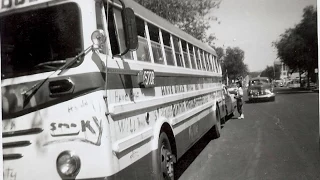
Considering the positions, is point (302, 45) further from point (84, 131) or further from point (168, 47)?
point (84, 131)

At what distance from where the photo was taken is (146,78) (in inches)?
156

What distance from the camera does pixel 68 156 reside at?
2746 millimetres

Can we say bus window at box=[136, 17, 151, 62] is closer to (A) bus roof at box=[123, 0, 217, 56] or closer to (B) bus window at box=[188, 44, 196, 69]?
(A) bus roof at box=[123, 0, 217, 56]

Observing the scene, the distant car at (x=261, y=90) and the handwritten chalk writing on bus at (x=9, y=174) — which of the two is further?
the distant car at (x=261, y=90)

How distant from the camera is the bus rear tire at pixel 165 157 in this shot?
4168mm

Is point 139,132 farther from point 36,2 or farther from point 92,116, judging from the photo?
point 36,2

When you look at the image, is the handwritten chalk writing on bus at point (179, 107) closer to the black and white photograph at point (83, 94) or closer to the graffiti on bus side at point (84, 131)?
the black and white photograph at point (83, 94)

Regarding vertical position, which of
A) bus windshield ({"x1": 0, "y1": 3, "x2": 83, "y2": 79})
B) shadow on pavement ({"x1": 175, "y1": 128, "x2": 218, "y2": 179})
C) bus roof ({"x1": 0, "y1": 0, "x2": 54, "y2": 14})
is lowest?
shadow on pavement ({"x1": 175, "y1": 128, "x2": 218, "y2": 179})

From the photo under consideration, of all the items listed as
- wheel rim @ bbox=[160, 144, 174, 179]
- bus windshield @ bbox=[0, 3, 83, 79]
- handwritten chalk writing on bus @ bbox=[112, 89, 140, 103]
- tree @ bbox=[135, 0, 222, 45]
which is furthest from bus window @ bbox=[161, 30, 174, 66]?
tree @ bbox=[135, 0, 222, 45]

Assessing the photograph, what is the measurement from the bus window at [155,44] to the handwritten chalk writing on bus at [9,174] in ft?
7.97

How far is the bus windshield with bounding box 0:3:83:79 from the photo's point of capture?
300cm

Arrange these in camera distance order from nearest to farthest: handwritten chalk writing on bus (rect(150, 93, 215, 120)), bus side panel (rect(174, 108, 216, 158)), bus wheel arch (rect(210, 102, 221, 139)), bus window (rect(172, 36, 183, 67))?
handwritten chalk writing on bus (rect(150, 93, 215, 120)) → bus side panel (rect(174, 108, 216, 158)) → bus window (rect(172, 36, 183, 67)) → bus wheel arch (rect(210, 102, 221, 139))

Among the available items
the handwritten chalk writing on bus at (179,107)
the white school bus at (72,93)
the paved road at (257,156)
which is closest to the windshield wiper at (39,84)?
the white school bus at (72,93)

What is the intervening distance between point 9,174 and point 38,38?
1292 mm
